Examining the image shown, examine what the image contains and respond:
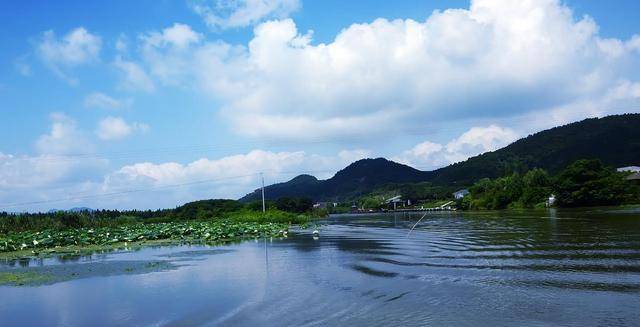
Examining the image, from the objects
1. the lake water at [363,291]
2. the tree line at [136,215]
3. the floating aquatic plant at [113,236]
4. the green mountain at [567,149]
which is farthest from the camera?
the green mountain at [567,149]

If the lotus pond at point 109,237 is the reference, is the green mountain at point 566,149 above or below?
above

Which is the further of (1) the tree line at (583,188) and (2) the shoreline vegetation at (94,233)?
(1) the tree line at (583,188)

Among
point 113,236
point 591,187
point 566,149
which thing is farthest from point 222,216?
point 566,149

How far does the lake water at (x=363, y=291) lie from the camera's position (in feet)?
34.3

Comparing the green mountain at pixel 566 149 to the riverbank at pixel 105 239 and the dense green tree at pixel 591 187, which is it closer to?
the dense green tree at pixel 591 187

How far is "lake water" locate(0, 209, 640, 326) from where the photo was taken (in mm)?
10453

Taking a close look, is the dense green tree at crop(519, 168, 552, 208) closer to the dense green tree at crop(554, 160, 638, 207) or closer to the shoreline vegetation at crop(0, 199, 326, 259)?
the dense green tree at crop(554, 160, 638, 207)

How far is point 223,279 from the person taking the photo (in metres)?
16.3

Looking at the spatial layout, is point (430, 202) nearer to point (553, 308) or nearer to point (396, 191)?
point (396, 191)

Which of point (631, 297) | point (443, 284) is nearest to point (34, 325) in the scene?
point (443, 284)

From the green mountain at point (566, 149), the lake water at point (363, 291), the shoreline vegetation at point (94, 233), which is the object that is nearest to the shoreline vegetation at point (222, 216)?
the shoreline vegetation at point (94, 233)

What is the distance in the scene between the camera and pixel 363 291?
13250mm

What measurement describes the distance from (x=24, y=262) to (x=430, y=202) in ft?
441

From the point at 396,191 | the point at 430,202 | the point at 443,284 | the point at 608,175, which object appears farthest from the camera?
the point at 396,191
